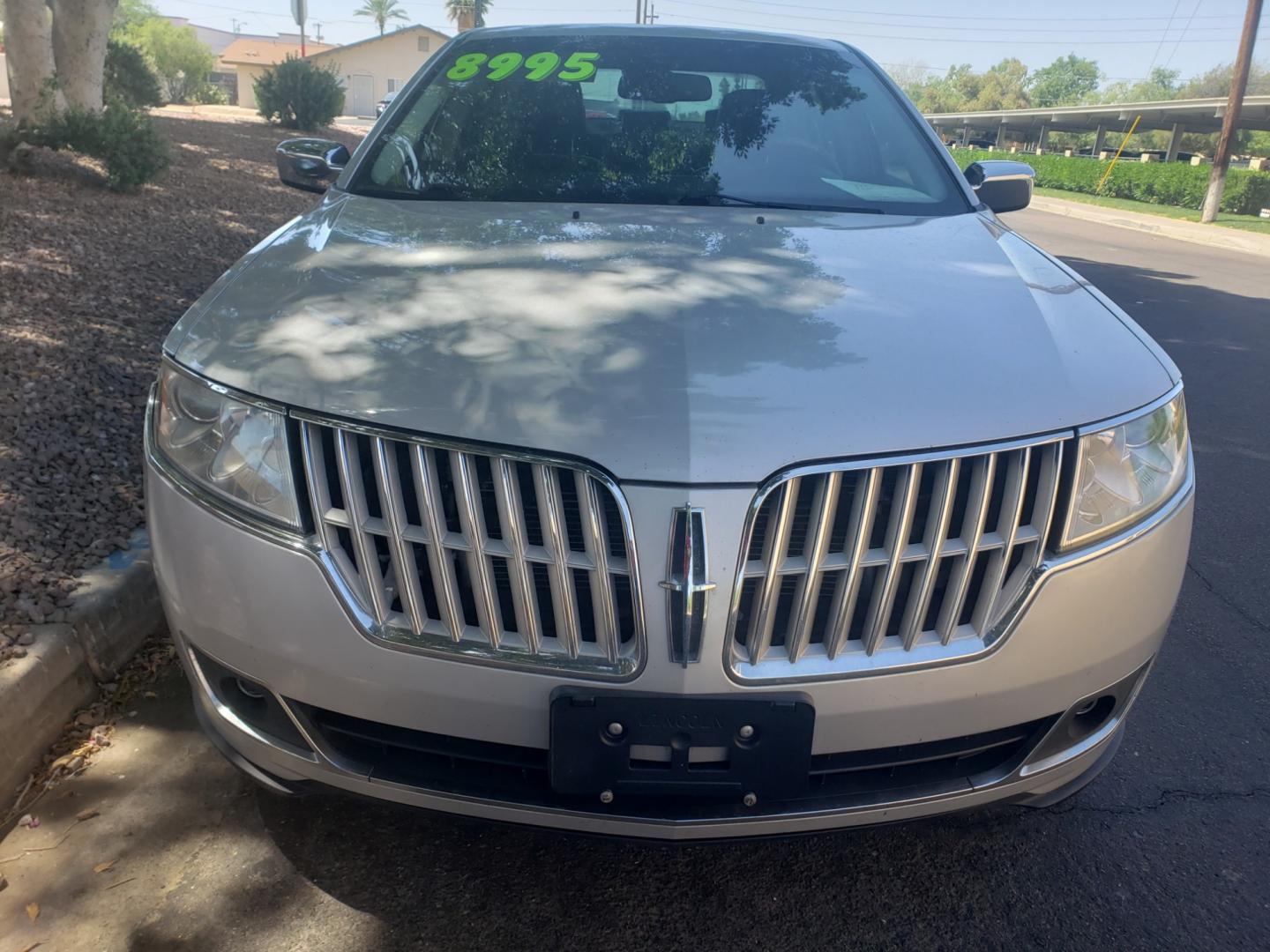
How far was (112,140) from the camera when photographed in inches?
305

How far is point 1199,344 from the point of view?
297 inches

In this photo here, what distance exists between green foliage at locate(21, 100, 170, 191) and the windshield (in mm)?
5512

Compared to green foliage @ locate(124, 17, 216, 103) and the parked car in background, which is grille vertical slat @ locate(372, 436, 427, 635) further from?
green foliage @ locate(124, 17, 216, 103)

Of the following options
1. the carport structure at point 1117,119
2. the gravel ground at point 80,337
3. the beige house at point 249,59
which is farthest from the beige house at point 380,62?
the gravel ground at point 80,337

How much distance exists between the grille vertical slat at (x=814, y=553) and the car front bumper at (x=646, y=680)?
8 centimetres

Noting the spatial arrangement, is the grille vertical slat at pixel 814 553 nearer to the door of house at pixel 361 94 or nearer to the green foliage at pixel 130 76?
the green foliage at pixel 130 76

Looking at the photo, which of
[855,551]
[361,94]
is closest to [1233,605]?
[855,551]

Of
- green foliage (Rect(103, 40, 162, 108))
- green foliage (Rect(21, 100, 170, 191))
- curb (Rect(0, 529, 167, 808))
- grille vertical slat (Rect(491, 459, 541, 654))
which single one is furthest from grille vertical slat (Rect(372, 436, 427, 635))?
green foliage (Rect(103, 40, 162, 108))

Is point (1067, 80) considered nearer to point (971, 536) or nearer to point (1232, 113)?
point (1232, 113)

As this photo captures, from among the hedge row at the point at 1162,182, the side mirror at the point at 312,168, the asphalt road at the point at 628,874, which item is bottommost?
the hedge row at the point at 1162,182

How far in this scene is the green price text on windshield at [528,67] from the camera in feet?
10.8

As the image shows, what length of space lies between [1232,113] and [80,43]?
24511mm

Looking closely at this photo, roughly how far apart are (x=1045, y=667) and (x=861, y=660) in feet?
1.16

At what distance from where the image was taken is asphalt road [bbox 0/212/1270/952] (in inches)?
78.3
